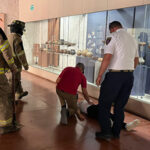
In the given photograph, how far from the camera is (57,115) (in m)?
4.48

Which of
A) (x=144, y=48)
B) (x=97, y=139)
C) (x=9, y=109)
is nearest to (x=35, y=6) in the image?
(x=144, y=48)

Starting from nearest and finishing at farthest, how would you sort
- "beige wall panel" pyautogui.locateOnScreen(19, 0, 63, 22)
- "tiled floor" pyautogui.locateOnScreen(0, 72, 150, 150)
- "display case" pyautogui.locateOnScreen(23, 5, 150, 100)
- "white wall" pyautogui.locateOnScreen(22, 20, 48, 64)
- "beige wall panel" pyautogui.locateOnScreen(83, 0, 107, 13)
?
"tiled floor" pyautogui.locateOnScreen(0, 72, 150, 150), "display case" pyautogui.locateOnScreen(23, 5, 150, 100), "beige wall panel" pyautogui.locateOnScreen(83, 0, 107, 13), "beige wall panel" pyautogui.locateOnScreen(19, 0, 63, 22), "white wall" pyautogui.locateOnScreen(22, 20, 48, 64)

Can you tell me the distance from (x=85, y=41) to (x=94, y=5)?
4.29ft

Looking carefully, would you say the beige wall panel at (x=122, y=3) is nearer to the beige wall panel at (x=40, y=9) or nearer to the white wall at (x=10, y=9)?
the beige wall panel at (x=40, y=9)

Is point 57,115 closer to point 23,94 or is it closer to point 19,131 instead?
point 19,131

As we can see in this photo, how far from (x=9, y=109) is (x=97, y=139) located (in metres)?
1.60

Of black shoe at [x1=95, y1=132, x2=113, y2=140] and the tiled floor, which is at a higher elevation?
black shoe at [x1=95, y1=132, x2=113, y2=140]

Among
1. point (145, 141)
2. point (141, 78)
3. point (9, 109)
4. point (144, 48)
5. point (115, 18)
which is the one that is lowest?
point (145, 141)

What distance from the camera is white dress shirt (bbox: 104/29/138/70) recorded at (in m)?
3.17

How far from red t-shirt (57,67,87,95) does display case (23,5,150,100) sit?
164 centimetres

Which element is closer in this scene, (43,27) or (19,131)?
(19,131)

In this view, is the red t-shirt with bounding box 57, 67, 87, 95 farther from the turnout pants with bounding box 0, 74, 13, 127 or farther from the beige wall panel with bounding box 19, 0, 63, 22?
the beige wall panel with bounding box 19, 0, 63, 22

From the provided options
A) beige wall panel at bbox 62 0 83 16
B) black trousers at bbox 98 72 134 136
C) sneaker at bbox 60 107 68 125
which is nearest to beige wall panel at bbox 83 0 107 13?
beige wall panel at bbox 62 0 83 16

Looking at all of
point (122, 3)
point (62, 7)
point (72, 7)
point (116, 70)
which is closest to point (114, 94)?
point (116, 70)
